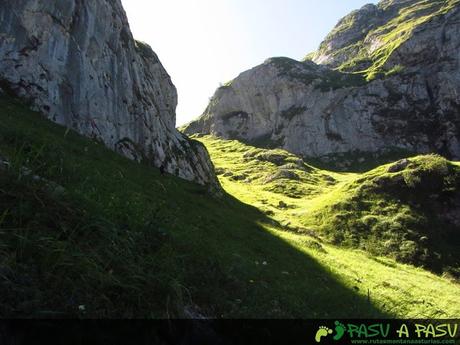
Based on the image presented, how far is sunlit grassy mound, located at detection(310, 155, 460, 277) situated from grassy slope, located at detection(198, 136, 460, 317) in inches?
45.9

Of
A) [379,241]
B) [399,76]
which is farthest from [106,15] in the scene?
[399,76]

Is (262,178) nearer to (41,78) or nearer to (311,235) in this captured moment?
(311,235)

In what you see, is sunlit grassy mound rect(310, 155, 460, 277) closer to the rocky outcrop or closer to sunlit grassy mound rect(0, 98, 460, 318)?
sunlit grassy mound rect(0, 98, 460, 318)

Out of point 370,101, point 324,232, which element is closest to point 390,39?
point 370,101

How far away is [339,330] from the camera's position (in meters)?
12.5

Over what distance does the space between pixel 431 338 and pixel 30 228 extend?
15790mm

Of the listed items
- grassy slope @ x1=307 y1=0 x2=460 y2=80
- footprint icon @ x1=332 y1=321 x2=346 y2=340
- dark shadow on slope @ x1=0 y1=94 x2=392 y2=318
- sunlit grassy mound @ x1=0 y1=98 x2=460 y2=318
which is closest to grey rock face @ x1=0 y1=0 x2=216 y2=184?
sunlit grassy mound @ x1=0 y1=98 x2=460 y2=318

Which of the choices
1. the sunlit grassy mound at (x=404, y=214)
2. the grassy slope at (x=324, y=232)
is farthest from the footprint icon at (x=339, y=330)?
the sunlit grassy mound at (x=404, y=214)

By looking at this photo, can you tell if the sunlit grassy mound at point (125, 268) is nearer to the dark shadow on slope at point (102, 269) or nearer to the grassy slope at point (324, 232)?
the dark shadow on slope at point (102, 269)

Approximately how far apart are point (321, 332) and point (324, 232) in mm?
38026

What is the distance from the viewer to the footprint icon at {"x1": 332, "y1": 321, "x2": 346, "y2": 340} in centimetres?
1218

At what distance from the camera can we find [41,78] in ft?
123

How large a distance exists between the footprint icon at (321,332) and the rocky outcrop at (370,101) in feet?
398

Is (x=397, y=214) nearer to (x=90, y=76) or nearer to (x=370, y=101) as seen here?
(x=90, y=76)
